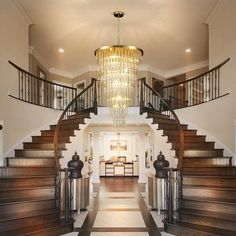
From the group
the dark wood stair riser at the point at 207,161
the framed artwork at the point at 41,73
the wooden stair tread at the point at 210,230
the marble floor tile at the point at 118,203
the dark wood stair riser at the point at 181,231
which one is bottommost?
the marble floor tile at the point at 118,203

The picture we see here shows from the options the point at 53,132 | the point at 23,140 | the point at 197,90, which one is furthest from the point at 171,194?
the point at 197,90

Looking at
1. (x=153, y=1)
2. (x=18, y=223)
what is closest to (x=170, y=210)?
(x=18, y=223)

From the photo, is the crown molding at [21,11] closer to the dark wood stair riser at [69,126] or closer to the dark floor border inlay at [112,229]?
the dark wood stair riser at [69,126]

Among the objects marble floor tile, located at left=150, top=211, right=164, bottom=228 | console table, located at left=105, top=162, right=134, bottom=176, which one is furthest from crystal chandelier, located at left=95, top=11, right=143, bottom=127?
console table, located at left=105, top=162, right=134, bottom=176

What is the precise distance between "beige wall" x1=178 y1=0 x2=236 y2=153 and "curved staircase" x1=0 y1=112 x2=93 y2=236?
144 inches

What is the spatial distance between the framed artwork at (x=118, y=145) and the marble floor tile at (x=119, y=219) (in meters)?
10.6

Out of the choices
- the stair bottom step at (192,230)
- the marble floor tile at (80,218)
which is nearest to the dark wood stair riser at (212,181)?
the stair bottom step at (192,230)

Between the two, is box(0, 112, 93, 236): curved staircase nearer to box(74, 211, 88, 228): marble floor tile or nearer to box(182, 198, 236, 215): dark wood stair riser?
box(74, 211, 88, 228): marble floor tile

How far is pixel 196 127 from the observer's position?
7.48 metres

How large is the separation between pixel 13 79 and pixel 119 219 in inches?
153

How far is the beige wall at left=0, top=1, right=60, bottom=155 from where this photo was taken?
5.96m

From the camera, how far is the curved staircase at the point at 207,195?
4258 millimetres

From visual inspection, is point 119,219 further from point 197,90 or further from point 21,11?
point 197,90

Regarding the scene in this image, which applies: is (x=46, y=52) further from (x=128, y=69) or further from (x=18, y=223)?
(x=18, y=223)
